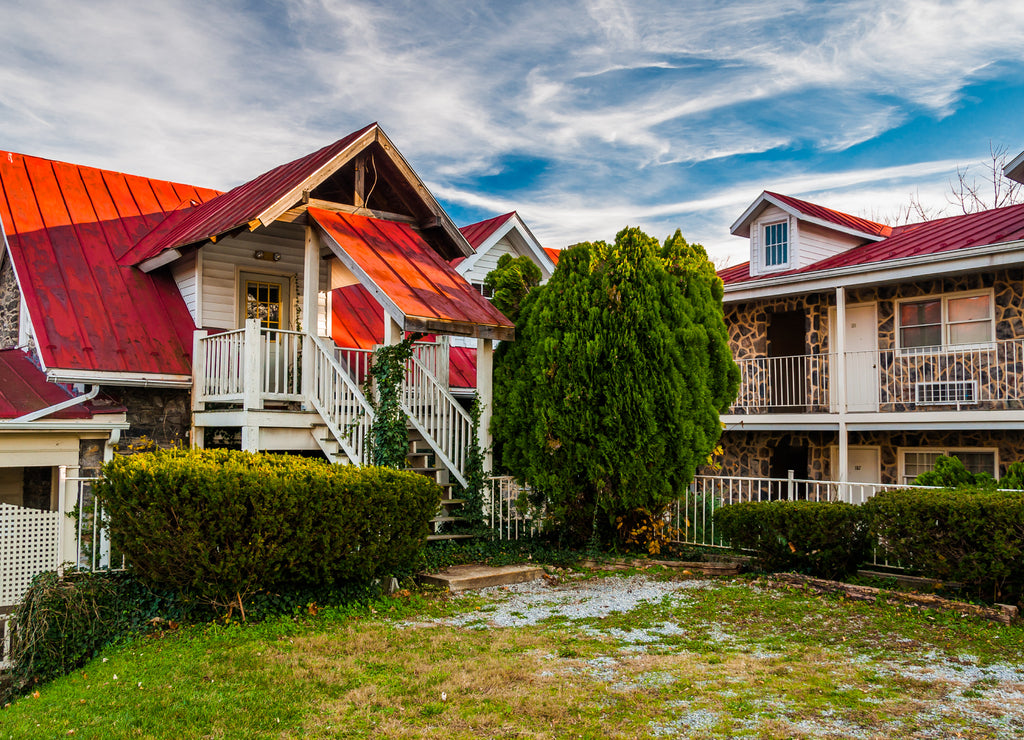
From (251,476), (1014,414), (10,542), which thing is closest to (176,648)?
(251,476)

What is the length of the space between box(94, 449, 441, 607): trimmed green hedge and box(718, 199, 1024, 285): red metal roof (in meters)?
11.5

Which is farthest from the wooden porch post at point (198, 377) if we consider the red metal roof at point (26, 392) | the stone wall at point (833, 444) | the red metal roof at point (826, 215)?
the red metal roof at point (826, 215)

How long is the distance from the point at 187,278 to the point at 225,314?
3.01ft

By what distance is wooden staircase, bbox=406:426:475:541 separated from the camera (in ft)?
37.2

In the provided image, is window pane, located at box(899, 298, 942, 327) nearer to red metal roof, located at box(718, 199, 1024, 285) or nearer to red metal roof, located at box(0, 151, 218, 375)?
red metal roof, located at box(718, 199, 1024, 285)

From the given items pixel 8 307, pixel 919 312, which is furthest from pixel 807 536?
pixel 8 307

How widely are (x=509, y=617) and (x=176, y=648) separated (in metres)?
3.07

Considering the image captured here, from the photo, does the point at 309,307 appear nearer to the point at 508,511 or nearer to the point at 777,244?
the point at 508,511

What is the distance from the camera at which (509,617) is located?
26.8 feet

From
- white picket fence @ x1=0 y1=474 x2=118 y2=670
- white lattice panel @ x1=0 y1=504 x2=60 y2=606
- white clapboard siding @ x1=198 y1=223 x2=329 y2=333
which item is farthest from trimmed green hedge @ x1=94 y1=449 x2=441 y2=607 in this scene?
white clapboard siding @ x1=198 y1=223 x2=329 y2=333

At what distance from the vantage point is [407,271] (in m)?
11.8

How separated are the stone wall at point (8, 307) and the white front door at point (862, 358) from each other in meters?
14.9

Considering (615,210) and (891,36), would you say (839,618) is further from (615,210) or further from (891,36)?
(615,210)

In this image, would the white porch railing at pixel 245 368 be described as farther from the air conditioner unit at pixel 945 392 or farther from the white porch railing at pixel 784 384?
the air conditioner unit at pixel 945 392
